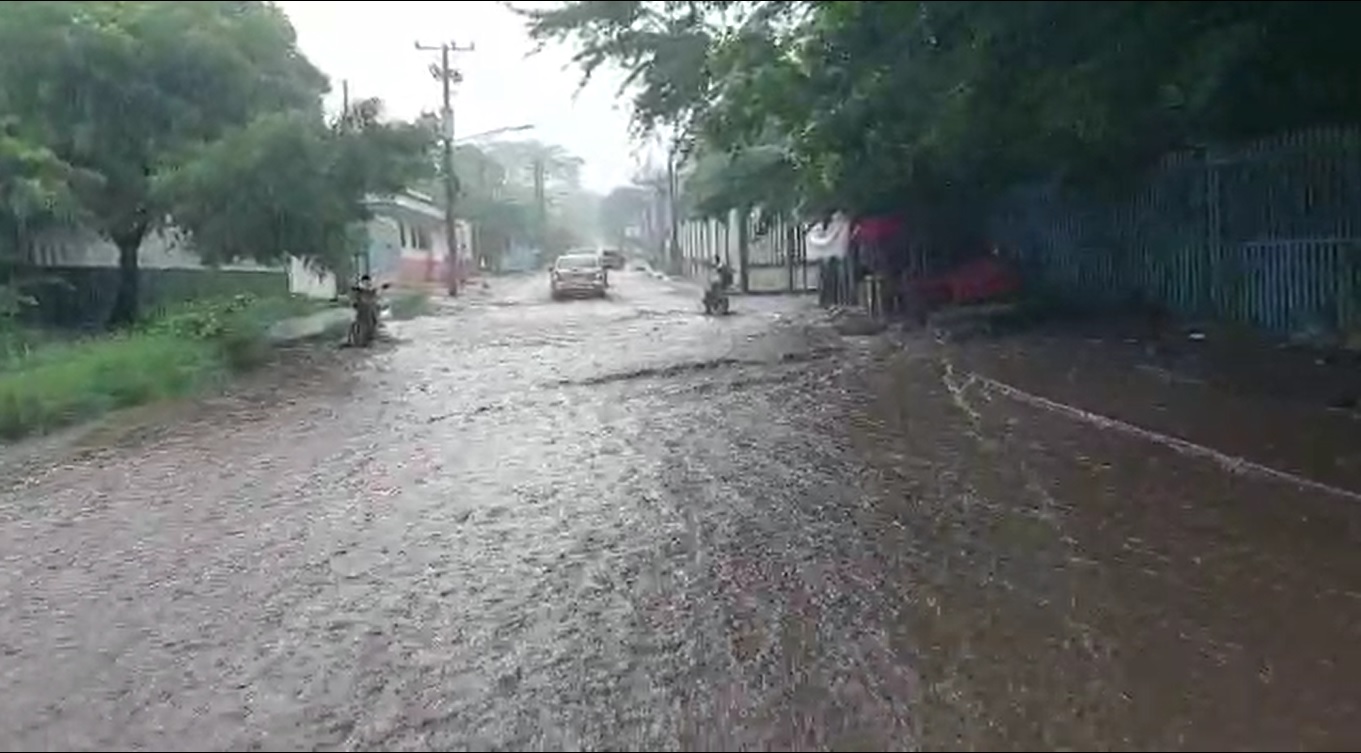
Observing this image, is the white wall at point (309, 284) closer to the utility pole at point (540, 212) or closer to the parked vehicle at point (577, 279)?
the parked vehicle at point (577, 279)

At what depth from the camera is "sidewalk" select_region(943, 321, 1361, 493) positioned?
9891 mm

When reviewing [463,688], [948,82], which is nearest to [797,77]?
[948,82]

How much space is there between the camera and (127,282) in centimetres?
2819

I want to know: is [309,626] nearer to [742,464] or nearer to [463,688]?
[463,688]

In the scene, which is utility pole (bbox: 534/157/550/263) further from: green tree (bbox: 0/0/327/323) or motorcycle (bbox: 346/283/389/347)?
motorcycle (bbox: 346/283/389/347)

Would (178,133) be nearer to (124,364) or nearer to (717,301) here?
(124,364)

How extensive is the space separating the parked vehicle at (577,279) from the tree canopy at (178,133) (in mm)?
18815

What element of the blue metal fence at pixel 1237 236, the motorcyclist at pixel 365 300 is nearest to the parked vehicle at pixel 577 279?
the motorcyclist at pixel 365 300

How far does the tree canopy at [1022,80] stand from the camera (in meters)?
9.71

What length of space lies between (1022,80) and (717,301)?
2176 centimetres

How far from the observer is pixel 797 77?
1249 centimetres

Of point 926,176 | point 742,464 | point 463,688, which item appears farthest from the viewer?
point 926,176

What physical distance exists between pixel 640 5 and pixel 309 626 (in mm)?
22348

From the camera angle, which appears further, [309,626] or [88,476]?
[88,476]
